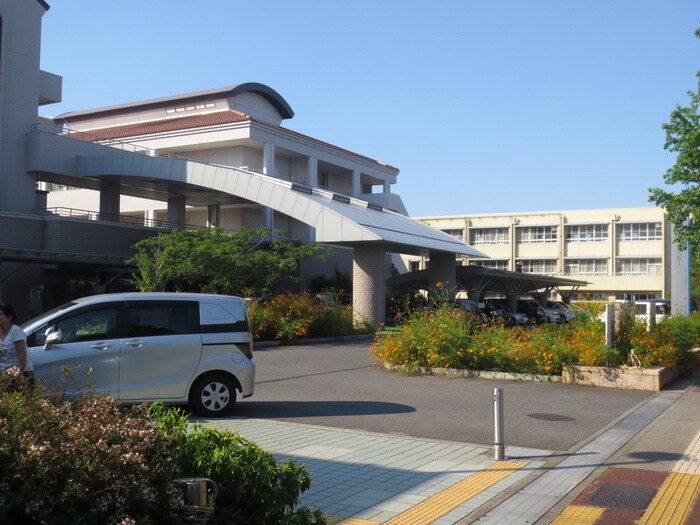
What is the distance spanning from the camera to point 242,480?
15.6 feet

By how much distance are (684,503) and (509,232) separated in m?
83.9

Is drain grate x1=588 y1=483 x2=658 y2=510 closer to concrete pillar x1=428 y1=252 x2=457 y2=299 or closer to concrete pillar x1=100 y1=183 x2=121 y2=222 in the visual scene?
concrete pillar x1=428 y1=252 x2=457 y2=299

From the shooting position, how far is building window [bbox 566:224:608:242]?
82.6 meters

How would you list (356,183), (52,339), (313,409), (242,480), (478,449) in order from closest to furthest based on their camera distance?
(242,480) → (478,449) → (52,339) → (313,409) → (356,183)

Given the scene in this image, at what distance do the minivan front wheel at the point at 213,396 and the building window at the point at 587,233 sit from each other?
253 ft

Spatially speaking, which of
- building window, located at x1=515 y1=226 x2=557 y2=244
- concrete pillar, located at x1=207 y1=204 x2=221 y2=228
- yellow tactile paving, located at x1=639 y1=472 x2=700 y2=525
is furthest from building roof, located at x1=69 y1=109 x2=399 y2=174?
yellow tactile paving, located at x1=639 y1=472 x2=700 y2=525

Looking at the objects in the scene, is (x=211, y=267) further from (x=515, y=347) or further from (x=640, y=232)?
(x=640, y=232)

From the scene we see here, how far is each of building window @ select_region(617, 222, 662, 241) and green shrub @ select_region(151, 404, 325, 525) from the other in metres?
81.1

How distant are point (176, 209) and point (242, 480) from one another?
1629 inches

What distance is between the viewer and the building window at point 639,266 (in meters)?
79.1

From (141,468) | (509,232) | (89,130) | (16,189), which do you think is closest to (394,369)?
(141,468)

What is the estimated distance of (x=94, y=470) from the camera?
154 inches

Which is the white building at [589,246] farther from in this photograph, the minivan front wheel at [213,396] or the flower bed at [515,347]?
the minivan front wheel at [213,396]

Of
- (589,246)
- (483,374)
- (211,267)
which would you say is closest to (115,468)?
(483,374)
